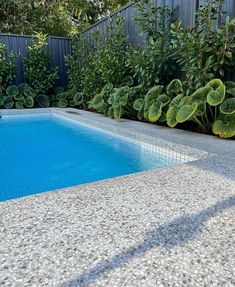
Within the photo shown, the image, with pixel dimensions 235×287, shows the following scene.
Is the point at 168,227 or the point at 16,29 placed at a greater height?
the point at 16,29

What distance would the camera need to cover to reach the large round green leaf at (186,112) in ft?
10.6

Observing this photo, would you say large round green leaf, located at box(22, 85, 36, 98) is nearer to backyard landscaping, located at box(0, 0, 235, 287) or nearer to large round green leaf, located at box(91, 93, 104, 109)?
backyard landscaping, located at box(0, 0, 235, 287)

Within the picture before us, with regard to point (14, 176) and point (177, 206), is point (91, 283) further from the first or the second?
point (14, 176)

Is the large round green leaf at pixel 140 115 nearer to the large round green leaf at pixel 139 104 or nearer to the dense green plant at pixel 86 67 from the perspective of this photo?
the large round green leaf at pixel 139 104

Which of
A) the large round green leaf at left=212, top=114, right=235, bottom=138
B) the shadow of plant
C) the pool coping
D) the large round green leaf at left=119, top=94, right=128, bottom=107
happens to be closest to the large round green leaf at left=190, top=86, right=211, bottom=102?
the large round green leaf at left=212, top=114, right=235, bottom=138

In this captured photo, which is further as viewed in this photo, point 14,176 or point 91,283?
point 14,176

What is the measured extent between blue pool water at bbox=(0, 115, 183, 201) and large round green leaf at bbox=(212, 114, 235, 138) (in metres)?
0.79

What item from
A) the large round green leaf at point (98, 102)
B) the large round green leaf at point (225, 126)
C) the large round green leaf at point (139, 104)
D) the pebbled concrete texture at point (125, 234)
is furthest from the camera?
the large round green leaf at point (98, 102)

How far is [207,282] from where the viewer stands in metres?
0.95

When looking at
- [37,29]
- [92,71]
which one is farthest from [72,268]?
[37,29]

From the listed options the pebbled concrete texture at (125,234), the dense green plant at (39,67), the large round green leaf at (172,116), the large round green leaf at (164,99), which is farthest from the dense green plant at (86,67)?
the pebbled concrete texture at (125,234)

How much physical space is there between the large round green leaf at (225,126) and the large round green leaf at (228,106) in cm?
10

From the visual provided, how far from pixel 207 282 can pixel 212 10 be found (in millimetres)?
3553

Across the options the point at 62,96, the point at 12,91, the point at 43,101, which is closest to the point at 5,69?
the point at 12,91
